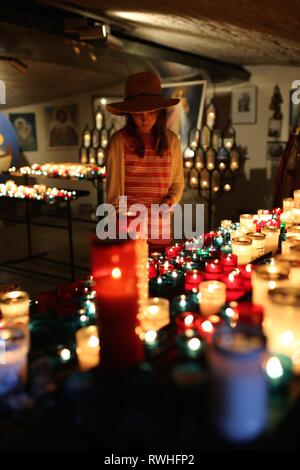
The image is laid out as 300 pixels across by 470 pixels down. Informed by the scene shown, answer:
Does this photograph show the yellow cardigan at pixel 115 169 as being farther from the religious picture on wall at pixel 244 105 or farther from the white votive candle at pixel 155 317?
the religious picture on wall at pixel 244 105

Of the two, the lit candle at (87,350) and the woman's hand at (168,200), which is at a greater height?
the woman's hand at (168,200)

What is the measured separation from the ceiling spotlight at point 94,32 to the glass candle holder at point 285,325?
319cm

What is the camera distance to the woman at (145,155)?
2061mm

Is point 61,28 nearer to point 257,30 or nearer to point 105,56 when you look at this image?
point 105,56

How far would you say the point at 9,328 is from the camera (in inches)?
38.0

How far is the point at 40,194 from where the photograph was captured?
14.4ft

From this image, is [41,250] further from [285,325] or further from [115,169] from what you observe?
[285,325]

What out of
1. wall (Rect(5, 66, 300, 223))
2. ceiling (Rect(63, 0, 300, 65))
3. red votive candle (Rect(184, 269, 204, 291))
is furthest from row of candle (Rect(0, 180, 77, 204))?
red votive candle (Rect(184, 269, 204, 291))

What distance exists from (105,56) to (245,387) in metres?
4.37

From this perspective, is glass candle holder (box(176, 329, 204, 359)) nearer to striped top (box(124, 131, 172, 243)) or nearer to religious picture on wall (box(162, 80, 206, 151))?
striped top (box(124, 131, 172, 243))

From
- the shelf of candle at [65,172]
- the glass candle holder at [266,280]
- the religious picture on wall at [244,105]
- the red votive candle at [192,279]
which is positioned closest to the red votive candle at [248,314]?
the glass candle holder at [266,280]

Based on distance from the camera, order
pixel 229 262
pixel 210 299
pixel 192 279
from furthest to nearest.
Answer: pixel 229 262, pixel 192 279, pixel 210 299

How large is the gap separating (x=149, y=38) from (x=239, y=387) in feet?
14.2

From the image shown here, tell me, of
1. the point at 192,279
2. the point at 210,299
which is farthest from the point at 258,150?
the point at 210,299
